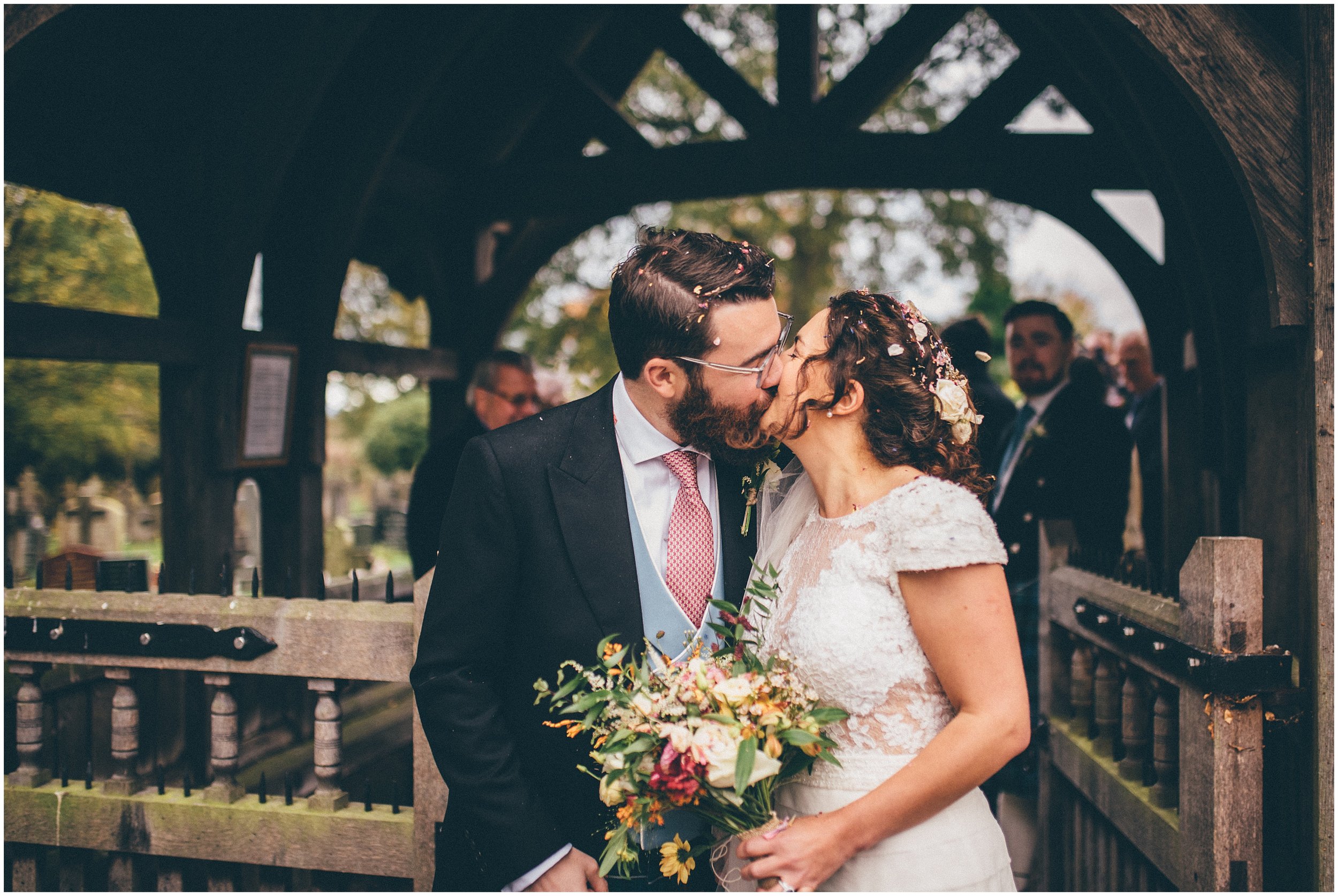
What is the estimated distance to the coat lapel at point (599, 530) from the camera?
6.41 ft

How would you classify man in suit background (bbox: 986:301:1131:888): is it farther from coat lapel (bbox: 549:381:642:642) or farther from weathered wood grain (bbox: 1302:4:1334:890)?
coat lapel (bbox: 549:381:642:642)

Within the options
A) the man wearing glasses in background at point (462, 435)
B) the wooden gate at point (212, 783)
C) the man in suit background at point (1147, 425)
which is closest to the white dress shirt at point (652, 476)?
the wooden gate at point (212, 783)

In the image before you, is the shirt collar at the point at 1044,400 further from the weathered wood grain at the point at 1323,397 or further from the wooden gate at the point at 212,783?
the wooden gate at the point at 212,783

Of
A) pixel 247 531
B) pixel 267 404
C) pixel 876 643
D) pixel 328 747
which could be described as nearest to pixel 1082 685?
pixel 876 643

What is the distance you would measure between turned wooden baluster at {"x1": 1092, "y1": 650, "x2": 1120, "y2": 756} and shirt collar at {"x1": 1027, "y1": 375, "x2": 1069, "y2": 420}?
1.42 m

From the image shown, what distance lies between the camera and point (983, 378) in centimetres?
445

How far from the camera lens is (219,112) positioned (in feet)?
15.5

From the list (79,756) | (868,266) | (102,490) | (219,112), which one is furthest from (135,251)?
(79,756)

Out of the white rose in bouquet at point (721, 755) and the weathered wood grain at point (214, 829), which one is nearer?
the white rose in bouquet at point (721, 755)

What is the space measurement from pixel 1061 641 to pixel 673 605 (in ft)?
7.09

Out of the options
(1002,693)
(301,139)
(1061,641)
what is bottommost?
(1061,641)

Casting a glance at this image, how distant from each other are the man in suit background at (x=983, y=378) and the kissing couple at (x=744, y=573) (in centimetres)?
224

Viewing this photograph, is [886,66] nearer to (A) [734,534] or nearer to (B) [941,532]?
(A) [734,534]

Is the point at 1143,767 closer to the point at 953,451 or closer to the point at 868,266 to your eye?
the point at 953,451
